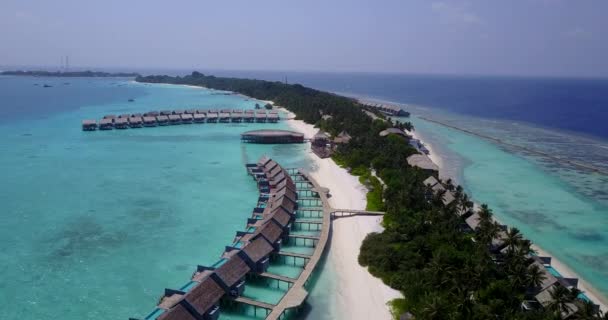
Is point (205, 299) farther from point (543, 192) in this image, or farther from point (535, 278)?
point (543, 192)

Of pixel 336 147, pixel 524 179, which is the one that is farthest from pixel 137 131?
pixel 524 179

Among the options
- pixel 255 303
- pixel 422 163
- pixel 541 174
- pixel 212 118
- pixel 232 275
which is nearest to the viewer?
pixel 255 303

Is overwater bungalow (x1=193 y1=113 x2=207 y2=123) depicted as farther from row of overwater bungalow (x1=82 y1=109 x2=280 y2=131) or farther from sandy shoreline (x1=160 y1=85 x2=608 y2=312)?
sandy shoreline (x1=160 y1=85 x2=608 y2=312)

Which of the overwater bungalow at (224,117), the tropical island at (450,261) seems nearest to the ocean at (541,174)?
the tropical island at (450,261)

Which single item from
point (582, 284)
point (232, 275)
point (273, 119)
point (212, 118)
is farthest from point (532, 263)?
point (212, 118)

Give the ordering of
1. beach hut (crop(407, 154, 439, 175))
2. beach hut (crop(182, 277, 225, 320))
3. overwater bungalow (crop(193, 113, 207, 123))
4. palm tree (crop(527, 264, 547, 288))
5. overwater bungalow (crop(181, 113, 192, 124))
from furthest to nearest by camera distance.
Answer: overwater bungalow (crop(193, 113, 207, 123))
overwater bungalow (crop(181, 113, 192, 124))
beach hut (crop(407, 154, 439, 175))
palm tree (crop(527, 264, 547, 288))
beach hut (crop(182, 277, 225, 320))

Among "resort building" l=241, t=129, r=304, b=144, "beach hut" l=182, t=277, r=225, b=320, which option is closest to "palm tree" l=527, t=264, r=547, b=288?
"beach hut" l=182, t=277, r=225, b=320
